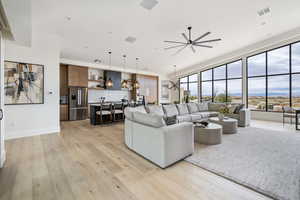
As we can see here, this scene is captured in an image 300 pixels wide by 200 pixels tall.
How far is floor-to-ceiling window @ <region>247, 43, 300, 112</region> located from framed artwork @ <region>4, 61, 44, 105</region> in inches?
368

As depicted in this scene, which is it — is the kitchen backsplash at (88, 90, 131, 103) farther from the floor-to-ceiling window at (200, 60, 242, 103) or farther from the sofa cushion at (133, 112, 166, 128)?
the sofa cushion at (133, 112, 166, 128)

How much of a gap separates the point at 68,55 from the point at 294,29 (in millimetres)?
9544

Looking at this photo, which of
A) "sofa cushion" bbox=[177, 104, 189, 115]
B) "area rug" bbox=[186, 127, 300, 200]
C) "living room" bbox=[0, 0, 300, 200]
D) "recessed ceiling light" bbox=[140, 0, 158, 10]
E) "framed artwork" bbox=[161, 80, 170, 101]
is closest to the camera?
"area rug" bbox=[186, 127, 300, 200]

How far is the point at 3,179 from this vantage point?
195 centimetres

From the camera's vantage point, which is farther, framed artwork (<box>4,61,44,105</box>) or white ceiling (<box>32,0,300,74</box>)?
framed artwork (<box>4,61,44,105</box>)

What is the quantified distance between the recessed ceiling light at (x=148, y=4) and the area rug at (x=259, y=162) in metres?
3.68

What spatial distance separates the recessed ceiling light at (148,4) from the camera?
3.20 meters

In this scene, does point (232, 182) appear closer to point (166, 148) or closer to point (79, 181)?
point (166, 148)

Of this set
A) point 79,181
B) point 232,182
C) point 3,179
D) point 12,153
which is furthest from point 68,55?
point 232,182

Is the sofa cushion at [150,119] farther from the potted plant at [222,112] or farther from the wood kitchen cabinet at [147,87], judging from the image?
the wood kitchen cabinet at [147,87]

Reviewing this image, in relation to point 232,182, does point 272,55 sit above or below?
above

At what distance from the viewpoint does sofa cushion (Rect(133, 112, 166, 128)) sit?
2.32 metres

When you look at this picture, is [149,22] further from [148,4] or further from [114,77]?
[114,77]

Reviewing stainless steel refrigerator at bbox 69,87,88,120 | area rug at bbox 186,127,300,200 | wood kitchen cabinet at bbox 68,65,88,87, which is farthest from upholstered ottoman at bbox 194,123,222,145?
wood kitchen cabinet at bbox 68,65,88,87
